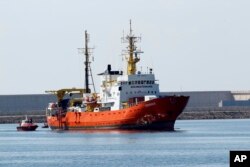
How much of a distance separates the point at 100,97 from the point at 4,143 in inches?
920

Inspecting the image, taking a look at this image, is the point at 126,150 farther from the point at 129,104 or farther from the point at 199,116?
the point at 199,116

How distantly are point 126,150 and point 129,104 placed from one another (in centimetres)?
3297

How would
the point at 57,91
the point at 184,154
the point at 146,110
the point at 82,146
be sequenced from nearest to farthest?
1. the point at 184,154
2. the point at 82,146
3. the point at 146,110
4. the point at 57,91

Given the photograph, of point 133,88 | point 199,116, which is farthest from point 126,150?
point 199,116

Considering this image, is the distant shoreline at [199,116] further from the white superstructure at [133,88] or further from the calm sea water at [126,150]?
A: the calm sea water at [126,150]

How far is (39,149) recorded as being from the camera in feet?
278

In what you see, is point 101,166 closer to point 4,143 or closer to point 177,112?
point 4,143

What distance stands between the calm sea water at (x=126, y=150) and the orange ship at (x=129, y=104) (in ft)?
10.7

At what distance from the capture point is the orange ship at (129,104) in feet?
359

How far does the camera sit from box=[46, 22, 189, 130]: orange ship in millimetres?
109438

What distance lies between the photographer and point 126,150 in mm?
79062

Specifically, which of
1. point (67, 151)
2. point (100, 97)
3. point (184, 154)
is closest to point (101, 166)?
point (184, 154)

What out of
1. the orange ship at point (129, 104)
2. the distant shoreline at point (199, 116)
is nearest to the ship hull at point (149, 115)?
the orange ship at point (129, 104)

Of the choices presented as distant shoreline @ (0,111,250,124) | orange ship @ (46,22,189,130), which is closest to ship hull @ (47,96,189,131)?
orange ship @ (46,22,189,130)
